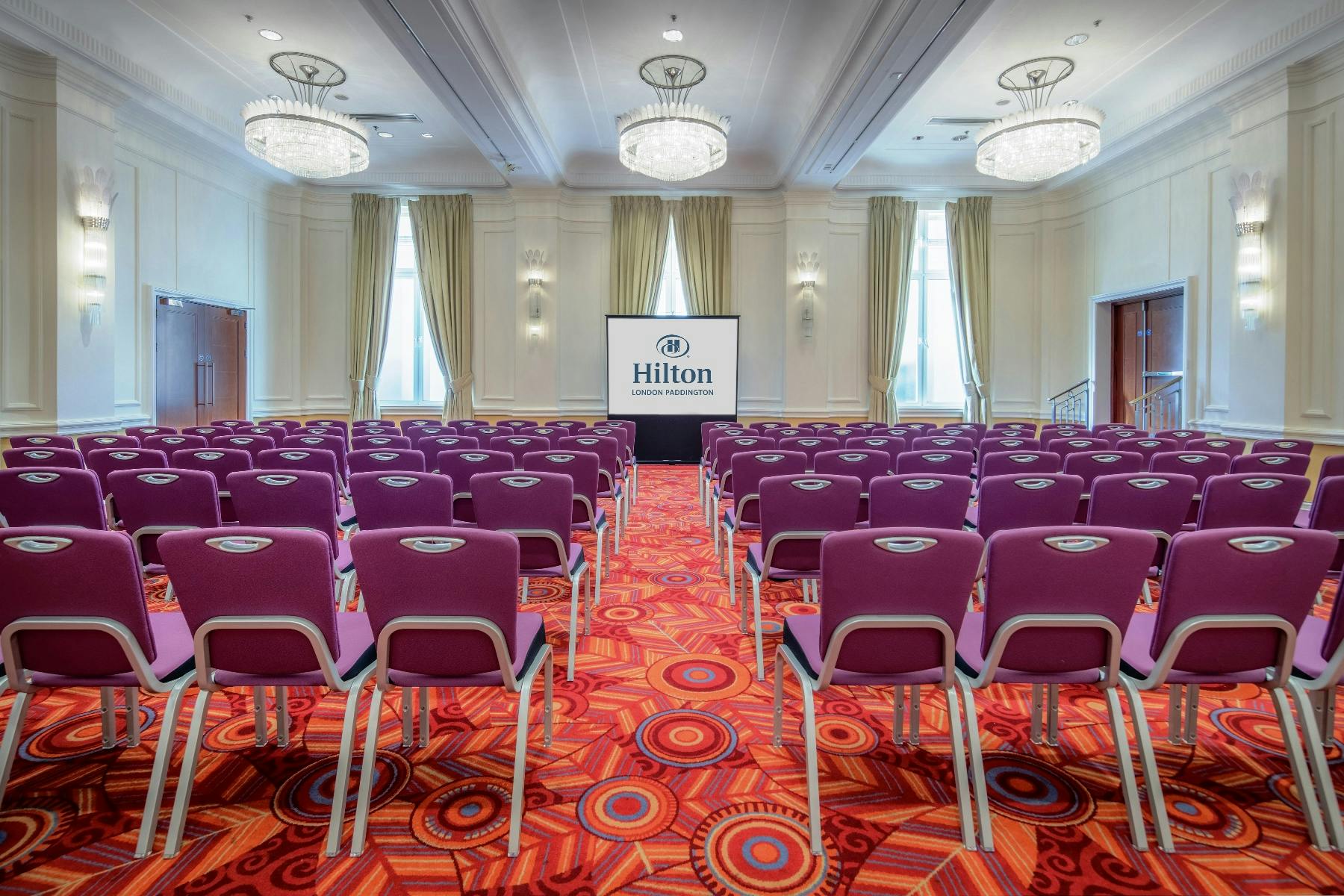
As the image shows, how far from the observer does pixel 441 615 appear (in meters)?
1.76

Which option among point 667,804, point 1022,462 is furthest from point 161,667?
point 1022,462

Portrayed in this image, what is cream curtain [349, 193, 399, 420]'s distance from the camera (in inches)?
432

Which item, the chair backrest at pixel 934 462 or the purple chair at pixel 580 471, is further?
the chair backrest at pixel 934 462

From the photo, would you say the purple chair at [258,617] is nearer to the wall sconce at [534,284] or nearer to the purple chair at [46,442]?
the purple chair at [46,442]

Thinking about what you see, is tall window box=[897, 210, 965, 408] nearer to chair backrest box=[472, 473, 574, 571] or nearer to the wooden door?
the wooden door

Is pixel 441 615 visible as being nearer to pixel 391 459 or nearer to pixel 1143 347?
pixel 391 459

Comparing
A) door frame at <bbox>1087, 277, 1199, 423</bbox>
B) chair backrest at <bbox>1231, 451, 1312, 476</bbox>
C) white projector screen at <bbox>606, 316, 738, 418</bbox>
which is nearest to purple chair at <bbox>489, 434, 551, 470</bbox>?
chair backrest at <bbox>1231, 451, 1312, 476</bbox>

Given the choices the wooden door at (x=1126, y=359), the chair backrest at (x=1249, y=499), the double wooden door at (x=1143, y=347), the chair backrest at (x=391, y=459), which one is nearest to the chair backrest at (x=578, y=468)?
the chair backrest at (x=391, y=459)

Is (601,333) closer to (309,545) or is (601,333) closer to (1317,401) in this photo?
(1317,401)

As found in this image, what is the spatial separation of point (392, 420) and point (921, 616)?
11.1 meters

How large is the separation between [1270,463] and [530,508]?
399cm

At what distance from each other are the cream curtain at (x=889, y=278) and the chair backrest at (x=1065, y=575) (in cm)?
962

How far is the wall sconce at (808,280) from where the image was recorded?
428 inches

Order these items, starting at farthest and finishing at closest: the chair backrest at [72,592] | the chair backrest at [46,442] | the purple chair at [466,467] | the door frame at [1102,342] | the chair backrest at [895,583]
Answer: the door frame at [1102,342], the chair backrest at [46,442], the purple chair at [466,467], the chair backrest at [895,583], the chair backrest at [72,592]
